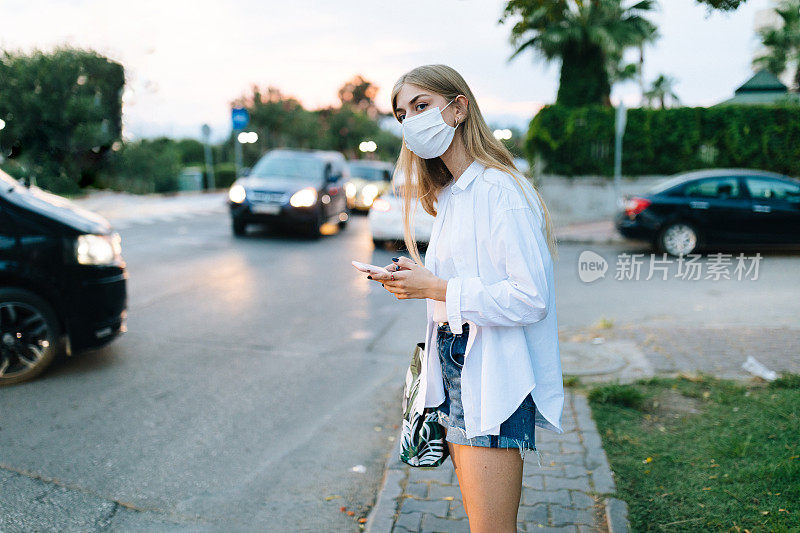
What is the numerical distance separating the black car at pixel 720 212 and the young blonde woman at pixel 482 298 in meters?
10.8

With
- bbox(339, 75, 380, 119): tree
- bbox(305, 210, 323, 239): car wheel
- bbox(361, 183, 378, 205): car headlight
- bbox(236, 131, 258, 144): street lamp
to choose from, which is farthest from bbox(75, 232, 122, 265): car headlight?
bbox(339, 75, 380, 119): tree

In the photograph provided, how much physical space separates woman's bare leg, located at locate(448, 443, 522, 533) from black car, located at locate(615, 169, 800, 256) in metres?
11.0

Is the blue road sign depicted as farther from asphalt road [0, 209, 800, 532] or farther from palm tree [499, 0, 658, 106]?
asphalt road [0, 209, 800, 532]

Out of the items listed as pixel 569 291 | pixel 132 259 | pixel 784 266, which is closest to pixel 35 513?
pixel 569 291

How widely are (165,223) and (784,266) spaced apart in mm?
13661

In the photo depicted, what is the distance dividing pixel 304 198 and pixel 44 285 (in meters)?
9.48

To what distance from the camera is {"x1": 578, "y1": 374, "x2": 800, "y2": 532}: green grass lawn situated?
9.98 ft

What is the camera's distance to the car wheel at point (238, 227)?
14438 millimetres

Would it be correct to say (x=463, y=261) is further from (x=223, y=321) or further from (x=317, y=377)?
(x=223, y=321)

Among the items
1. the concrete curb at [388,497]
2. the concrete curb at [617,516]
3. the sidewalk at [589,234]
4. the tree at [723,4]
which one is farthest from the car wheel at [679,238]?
the concrete curb at [617,516]

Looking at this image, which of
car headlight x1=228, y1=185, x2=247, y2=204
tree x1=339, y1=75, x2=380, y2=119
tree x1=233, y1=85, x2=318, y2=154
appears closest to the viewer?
car headlight x1=228, y1=185, x2=247, y2=204

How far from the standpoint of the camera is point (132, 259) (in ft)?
36.8

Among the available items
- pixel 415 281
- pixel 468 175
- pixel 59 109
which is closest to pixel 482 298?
pixel 415 281

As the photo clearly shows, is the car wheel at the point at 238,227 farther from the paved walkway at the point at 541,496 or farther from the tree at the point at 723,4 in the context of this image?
the tree at the point at 723,4
